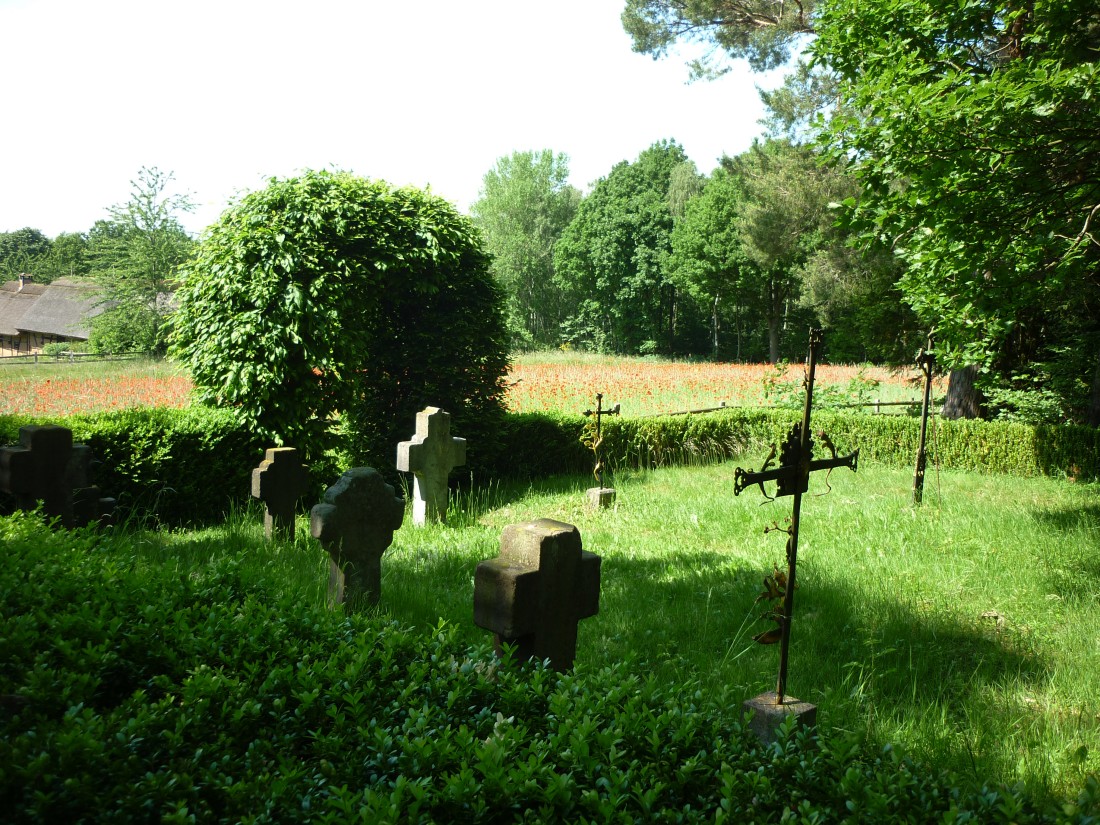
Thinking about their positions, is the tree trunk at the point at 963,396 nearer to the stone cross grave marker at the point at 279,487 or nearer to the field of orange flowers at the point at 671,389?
the field of orange flowers at the point at 671,389

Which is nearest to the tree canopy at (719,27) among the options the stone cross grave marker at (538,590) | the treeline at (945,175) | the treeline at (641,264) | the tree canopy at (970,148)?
the treeline at (945,175)

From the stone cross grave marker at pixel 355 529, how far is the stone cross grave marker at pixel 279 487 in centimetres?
176

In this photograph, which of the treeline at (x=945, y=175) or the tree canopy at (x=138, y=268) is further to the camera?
the tree canopy at (x=138, y=268)

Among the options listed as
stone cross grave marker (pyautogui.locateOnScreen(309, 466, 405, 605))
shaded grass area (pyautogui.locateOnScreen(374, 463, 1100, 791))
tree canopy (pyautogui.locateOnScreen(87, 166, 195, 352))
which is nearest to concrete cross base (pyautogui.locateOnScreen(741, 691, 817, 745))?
shaded grass area (pyautogui.locateOnScreen(374, 463, 1100, 791))

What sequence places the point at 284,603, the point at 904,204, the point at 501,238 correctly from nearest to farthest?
1. the point at 284,603
2. the point at 904,204
3. the point at 501,238

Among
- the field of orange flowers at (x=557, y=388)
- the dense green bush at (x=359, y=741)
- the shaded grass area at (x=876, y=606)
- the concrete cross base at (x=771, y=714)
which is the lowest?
the shaded grass area at (x=876, y=606)

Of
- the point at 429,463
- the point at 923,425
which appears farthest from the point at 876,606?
the point at 429,463

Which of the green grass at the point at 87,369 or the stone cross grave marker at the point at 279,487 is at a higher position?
the green grass at the point at 87,369

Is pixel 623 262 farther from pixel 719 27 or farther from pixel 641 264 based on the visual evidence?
pixel 719 27

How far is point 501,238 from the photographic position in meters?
47.8

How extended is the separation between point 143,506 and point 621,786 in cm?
713

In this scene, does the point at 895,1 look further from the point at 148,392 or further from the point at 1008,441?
the point at 148,392

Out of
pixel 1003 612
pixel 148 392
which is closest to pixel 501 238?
A: pixel 148 392

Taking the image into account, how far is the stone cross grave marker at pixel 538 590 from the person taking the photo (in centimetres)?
310
